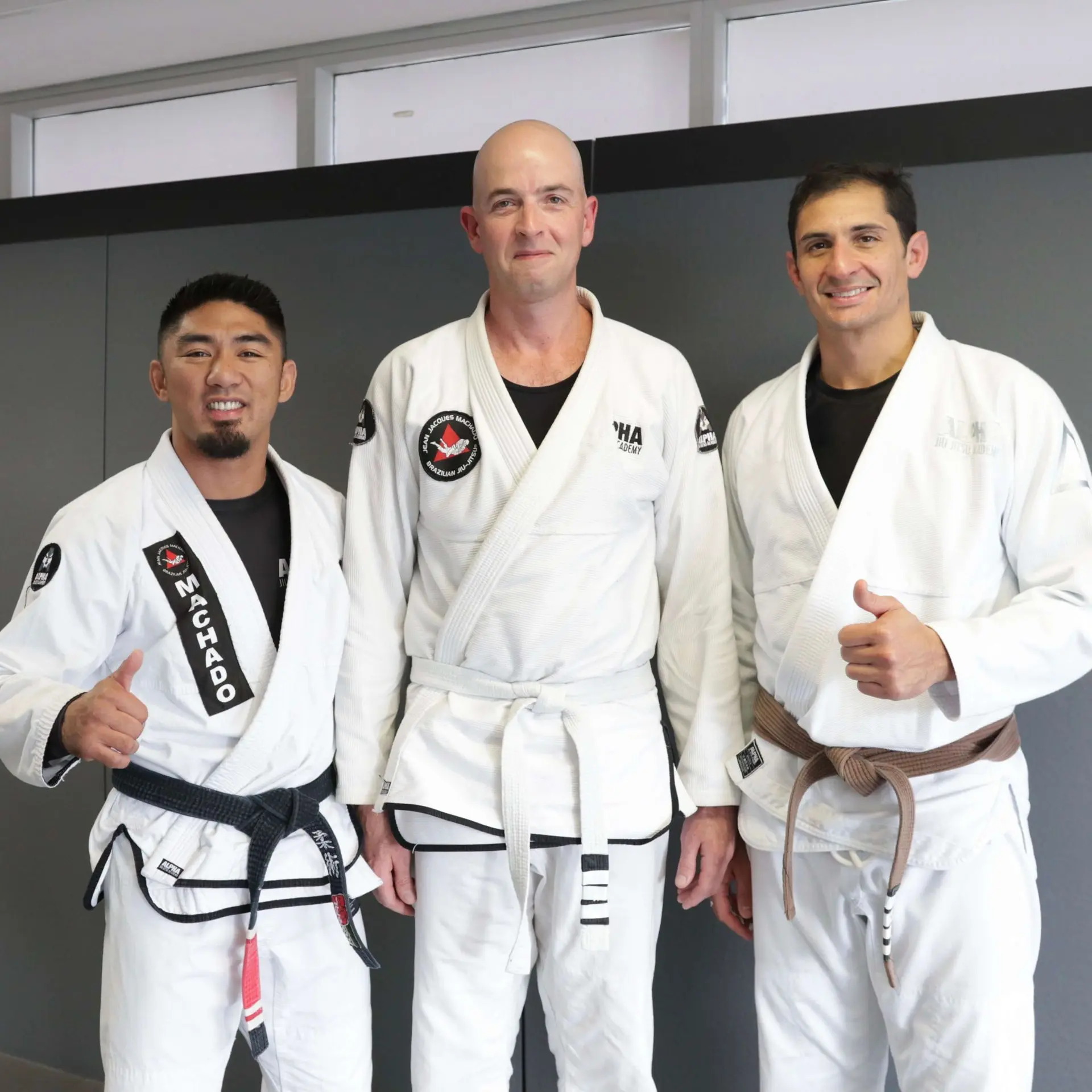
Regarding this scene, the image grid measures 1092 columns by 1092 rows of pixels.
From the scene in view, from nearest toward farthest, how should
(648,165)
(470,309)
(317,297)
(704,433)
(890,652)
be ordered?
(890,652) < (704,433) < (648,165) < (470,309) < (317,297)

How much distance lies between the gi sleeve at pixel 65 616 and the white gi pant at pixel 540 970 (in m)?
0.63

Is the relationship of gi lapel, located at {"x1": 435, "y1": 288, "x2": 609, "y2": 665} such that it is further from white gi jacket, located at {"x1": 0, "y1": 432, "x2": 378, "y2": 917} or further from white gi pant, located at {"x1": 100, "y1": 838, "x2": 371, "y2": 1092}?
white gi pant, located at {"x1": 100, "y1": 838, "x2": 371, "y2": 1092}

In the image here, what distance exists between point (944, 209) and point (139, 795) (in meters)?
1.75

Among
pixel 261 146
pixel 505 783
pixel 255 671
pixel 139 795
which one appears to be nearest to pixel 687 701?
pixel 505 783

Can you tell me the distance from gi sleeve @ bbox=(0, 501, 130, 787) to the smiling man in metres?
1.05

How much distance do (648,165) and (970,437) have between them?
0.90 metres

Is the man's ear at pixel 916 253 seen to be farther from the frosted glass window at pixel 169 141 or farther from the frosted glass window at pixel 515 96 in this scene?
the frosted glass window at pixel 169 141

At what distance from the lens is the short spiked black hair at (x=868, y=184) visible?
179 cm

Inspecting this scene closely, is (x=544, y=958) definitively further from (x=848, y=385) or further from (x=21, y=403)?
(x=21, y=403)

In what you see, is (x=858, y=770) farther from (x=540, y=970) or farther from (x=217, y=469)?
(x=217, y=469)

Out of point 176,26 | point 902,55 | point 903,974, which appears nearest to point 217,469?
point 903,974

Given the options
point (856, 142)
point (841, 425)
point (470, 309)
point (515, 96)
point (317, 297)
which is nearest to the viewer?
point (841, 425)

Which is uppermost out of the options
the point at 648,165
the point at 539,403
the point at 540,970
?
the point at 648,165

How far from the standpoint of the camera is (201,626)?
173cm
